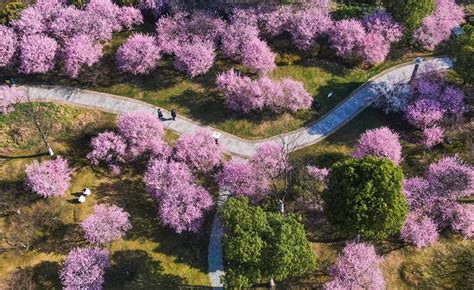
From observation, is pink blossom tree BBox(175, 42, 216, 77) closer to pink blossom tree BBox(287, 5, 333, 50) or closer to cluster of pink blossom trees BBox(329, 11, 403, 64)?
pink blossom tree BBox(287, 5, 333, 50)

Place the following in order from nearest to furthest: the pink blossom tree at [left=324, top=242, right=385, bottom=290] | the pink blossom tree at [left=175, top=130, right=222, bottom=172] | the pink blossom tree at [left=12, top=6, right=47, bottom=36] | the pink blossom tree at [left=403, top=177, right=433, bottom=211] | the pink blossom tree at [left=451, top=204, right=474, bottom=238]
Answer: the pink blossom tree at [left=324, top=242, right=385, bottom=290]
the pink blossom tree at [left=451, top=204, right=474, bottom=238]
the pink blossom tree at [left=403, top=177, right=433, bottom=211]
the pink blossom tree at [left=175, top=130, right=222, bottom=172]
the pink blossom tree at [left=12, top=6, right=47, bottom=36]

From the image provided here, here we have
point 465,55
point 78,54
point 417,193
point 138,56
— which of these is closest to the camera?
point 417,193

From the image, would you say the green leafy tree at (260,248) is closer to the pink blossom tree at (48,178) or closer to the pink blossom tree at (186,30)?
the pink blossom tree at (48,178)

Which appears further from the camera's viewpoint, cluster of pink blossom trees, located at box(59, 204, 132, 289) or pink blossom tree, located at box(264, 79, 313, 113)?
pink blossom tree, located at box(264, 79, 313, 113)

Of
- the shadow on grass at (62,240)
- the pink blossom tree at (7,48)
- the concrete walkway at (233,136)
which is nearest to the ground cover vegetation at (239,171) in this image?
the shadow on grass at (62,240)

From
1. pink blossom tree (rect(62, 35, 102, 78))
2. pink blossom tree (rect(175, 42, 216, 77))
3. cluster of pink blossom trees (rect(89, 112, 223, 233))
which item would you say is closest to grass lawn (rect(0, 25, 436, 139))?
pink blossom tree (rect(62, 35, 102, 78))

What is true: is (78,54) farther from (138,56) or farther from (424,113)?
(424,113)

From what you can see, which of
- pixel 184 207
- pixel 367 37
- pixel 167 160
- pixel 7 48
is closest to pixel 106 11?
pixel 7 48

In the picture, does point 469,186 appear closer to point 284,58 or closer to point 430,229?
point 430,229
